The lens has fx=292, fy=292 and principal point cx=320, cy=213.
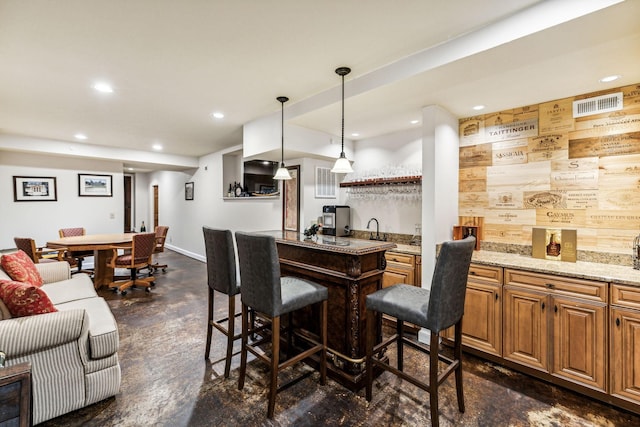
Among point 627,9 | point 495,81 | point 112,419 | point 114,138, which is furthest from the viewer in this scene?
point 114,138

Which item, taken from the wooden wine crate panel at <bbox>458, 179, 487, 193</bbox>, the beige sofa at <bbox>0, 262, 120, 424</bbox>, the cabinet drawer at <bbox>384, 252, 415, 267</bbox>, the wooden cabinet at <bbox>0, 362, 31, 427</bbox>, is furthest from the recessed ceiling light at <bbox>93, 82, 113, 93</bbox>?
the wooden wine crate panel at <bbox>458, 179, 487, 193</bbox>

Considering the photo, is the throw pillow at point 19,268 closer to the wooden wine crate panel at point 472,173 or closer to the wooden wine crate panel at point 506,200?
the wooden wine crate panel at point 472,173

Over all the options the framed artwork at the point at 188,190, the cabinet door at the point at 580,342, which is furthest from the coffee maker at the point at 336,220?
the framed artwork at the point at 188,190

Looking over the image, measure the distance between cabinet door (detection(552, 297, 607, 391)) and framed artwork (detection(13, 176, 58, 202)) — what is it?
799 centimetres

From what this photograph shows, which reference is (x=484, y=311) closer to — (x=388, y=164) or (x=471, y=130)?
(x=471, y=130)

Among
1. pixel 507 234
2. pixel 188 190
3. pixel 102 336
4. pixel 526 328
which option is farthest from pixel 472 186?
pixel 188 190

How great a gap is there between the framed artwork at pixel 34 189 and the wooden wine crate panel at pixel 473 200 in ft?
23.9

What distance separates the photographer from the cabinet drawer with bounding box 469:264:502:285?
8.16 feet

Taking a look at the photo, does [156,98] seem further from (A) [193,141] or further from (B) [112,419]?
(B) [112,419]

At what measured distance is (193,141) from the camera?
5391mm

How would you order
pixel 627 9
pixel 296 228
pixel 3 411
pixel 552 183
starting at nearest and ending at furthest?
1. pixel 3 411
2. pixel 627 9
3. pixel 552 183
4. pixel 296 228

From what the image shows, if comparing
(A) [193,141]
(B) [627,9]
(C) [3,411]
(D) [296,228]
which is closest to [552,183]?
(B) [627,9]

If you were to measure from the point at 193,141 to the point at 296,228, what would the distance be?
2676 millimetres

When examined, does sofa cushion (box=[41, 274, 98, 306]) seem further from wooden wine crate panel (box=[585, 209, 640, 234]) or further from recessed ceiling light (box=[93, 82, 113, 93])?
wooden wine crate panel (box=[585, 209, 640, 234])
